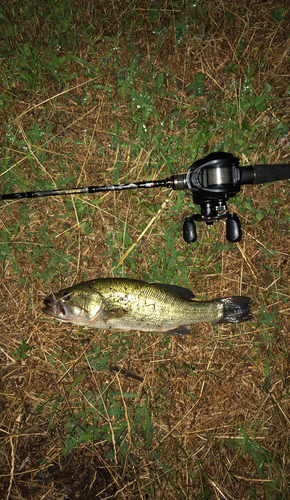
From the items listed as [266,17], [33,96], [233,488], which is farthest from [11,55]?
[233,488]

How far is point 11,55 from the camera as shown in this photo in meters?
3.67

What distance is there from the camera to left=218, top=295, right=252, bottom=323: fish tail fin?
319 centimetres

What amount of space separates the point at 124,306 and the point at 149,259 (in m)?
0.74

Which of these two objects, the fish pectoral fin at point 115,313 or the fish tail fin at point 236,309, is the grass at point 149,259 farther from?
the fish pectoral fin at point 115,313

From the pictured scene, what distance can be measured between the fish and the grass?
40cm

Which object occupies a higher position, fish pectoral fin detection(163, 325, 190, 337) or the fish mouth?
the fish mouth

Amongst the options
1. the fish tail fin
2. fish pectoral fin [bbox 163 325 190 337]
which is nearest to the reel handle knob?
the fish tail fin

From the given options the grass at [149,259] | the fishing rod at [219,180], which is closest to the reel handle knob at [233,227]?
the fishing rod at [219,180]

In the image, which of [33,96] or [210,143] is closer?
[210,143]

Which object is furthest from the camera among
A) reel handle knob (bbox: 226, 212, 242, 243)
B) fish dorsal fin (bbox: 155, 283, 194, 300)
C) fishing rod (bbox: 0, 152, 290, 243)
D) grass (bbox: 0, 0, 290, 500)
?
grass (bbox: 0, 0, 290, 500)

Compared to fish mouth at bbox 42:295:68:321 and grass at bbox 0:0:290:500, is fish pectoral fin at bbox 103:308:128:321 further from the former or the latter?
grass at bbox 0:0:290:500

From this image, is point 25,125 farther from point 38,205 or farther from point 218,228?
point 218,228

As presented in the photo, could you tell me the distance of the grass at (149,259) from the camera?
3.35 metres

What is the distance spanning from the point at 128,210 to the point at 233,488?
3453 mm
